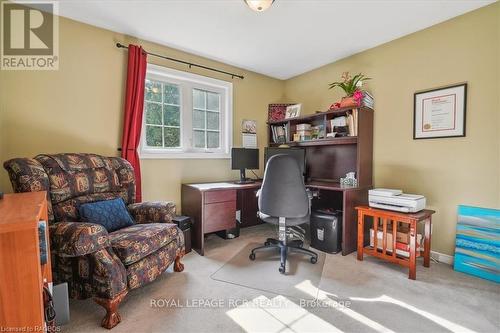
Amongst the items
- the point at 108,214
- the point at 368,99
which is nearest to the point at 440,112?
the point at 368,99

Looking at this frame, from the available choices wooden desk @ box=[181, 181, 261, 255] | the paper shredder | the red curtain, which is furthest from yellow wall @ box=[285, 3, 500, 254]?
the red curtain

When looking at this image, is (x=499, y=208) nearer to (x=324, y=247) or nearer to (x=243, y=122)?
(x=324, y=247)

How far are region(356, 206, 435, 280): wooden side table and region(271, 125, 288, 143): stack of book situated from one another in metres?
1.64

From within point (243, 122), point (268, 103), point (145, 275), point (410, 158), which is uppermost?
point (268, 103)

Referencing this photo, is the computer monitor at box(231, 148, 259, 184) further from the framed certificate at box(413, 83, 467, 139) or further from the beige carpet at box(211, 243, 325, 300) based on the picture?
the framed certificate at box(413, 83, 467, 139)

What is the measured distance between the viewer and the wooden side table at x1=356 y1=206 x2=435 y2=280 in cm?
206

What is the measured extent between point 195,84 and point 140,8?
1.14 metres

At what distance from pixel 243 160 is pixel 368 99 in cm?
174

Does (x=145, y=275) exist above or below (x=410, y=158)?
below

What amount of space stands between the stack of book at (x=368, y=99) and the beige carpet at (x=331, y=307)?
5.95 feet

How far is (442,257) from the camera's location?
2.39 metres

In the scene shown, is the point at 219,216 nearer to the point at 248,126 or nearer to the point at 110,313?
the point at 110,313

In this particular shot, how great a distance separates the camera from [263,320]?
61.4 inches

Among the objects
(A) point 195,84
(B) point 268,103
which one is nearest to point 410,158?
(B) point 268,103
